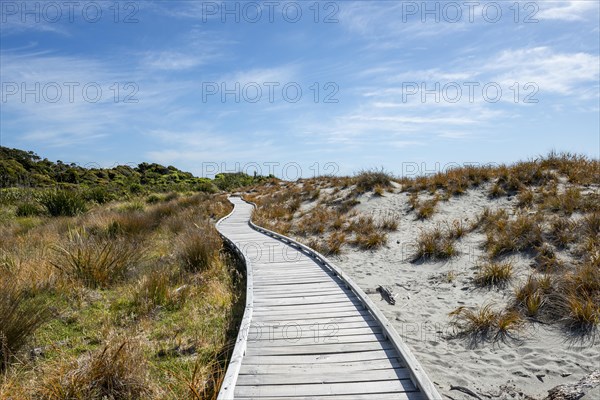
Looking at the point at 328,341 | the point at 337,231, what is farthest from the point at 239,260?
the point at 328,341

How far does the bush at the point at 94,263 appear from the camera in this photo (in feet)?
24.6

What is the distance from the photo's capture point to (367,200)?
15.0m

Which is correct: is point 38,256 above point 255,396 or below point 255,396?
above

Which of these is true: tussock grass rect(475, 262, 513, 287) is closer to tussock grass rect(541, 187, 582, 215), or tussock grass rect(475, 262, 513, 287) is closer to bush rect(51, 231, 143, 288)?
tussock grass rect(541, 187, 582, 215)

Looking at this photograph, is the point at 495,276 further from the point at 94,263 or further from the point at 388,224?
the point at 94,263

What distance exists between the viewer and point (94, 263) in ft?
25.2

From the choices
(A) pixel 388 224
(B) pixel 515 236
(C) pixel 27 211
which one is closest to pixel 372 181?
(A) pixel 388 224

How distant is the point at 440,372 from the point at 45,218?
15.7 metres

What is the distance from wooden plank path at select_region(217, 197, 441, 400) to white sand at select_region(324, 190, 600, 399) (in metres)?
0.83

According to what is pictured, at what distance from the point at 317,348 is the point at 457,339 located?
7.43 ft

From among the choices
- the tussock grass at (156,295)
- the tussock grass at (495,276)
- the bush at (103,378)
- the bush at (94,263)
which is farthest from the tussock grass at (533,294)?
the bush at (94,263)

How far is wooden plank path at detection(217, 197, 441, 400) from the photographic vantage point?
11.8 feet

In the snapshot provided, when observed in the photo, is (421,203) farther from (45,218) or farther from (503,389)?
(45,218)

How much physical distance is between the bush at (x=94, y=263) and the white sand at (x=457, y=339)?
15.7 ft
